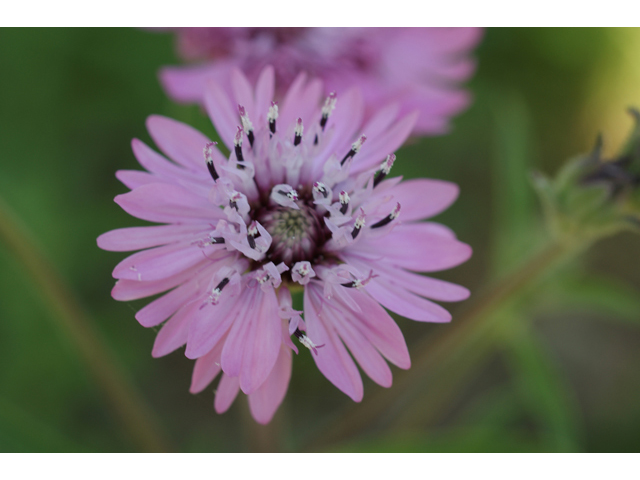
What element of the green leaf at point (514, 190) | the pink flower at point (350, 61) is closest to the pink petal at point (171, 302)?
the pink flower at point (350, 61)

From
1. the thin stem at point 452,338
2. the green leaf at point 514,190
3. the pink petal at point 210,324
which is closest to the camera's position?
the pink petal at point 210,324

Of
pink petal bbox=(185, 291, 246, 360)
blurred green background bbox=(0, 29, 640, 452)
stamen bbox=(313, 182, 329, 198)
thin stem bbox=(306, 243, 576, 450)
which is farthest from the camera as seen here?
blurred green background bbox=(0, 29, 640, 452)

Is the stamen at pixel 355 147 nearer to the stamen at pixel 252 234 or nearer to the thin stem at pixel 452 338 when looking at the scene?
the stamen at pixel 252 234

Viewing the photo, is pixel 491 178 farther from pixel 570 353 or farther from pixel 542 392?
pixel 542 392

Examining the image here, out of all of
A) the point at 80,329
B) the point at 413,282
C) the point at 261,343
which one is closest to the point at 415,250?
the point at 413,282

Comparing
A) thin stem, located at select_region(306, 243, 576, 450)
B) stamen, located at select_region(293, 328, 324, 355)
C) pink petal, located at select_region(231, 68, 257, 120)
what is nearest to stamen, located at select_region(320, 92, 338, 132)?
pink petal, located at select_region(231, 68, 257, 120)

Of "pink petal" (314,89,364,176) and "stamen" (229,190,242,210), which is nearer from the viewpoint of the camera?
"stamen" (229,190,242,210)

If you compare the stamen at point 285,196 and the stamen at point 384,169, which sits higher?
the stamen at point 384,169

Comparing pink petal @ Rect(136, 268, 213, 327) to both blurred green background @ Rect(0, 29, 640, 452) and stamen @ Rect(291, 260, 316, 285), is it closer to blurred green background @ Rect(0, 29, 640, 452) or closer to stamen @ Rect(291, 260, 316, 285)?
stamen @ Rect(291, 260, 316, 285)
